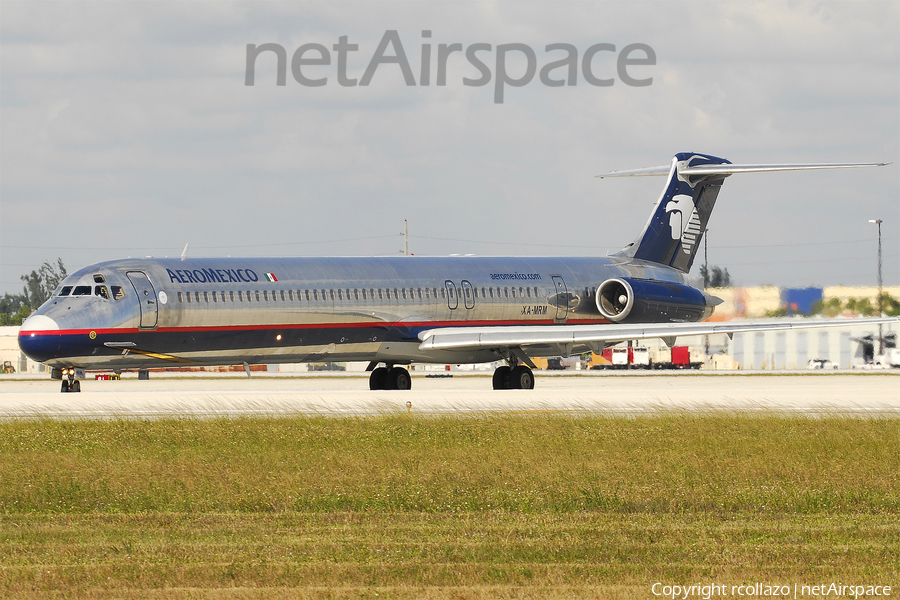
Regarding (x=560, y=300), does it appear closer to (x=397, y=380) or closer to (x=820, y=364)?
(x=397, y=380)

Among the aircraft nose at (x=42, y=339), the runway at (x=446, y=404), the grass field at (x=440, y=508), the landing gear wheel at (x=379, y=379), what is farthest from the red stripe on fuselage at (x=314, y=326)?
the grass field at (x=440, y=508)

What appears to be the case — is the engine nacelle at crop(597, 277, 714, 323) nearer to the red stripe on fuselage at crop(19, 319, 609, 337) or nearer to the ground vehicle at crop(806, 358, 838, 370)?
the red stripe on fuselage at crop(19, 319, 609, 337)

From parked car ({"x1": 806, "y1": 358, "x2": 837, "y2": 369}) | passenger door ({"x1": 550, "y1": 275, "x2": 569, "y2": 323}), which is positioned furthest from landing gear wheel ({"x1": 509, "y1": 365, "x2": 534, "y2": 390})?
parked car ({"x1": 806, "y1": 358, "x2": 837, "y2": 369})

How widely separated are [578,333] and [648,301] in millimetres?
5591

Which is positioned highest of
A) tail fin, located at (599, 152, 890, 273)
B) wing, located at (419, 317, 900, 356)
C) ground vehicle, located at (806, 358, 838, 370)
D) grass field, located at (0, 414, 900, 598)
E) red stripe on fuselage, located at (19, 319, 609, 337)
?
tail fin, located at (599, 152, 890, 273)

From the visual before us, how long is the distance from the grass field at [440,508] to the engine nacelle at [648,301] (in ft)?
61.3

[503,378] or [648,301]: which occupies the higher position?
[648,301]

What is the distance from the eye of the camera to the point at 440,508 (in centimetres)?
1591

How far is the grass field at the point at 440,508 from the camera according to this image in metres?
11.8

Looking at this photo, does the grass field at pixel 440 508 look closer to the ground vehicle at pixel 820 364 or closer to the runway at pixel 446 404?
the runway at pixel 446 404

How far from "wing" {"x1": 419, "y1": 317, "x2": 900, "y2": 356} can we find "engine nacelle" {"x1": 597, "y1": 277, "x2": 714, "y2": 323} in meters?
3.28

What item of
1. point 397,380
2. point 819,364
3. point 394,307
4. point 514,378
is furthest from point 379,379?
point 819,364

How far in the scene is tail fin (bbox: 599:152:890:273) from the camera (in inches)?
1837

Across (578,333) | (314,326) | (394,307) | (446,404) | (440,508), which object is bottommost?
(446,404)
